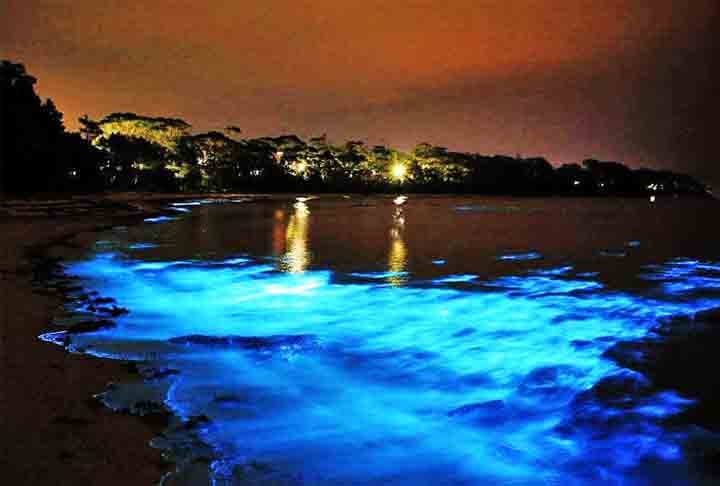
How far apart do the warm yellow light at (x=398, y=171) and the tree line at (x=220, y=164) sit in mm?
175

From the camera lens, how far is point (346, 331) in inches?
284

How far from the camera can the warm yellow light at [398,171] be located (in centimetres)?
8864

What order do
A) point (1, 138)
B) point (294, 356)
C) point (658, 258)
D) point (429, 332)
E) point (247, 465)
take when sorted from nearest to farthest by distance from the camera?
point (247, 465) < point (294, 356) < point (429, 332) < point (658, 258) < point (1, 138)

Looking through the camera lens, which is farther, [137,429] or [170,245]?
[170,245]

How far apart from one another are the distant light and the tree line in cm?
18

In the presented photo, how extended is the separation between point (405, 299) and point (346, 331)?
215 centimetres

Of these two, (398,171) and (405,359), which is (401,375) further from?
(398,171)

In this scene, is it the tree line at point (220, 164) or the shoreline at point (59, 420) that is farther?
the tree line at point (220, 164)

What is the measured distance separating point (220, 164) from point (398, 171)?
32.9m

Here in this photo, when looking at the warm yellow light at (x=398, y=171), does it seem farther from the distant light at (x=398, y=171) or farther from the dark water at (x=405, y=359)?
the dark water at (x=405, y=359)

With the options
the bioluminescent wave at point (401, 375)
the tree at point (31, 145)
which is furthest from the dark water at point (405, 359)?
the tree at point (31, 145)

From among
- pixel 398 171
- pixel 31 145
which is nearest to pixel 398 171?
pixel 398 171

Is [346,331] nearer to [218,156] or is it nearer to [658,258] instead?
[658,258]

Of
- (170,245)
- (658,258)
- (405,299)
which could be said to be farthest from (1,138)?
(658,258)
